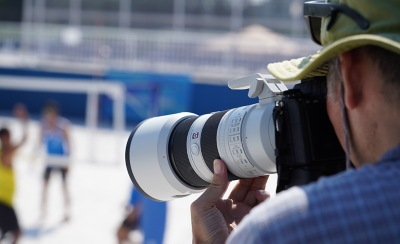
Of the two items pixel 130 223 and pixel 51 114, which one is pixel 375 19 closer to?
pixel 130 223

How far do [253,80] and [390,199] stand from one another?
0.67 meters

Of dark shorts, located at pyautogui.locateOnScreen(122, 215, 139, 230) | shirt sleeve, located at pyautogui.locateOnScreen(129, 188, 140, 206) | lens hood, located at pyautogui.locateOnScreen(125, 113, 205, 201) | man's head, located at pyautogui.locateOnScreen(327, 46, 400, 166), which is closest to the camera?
man's head, located at pyautogui.locateOnScreen(327, 46, 400, 166)

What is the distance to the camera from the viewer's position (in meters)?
0.96

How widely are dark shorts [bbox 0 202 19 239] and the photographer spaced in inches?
164

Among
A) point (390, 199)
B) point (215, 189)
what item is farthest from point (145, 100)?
point (390, 199)

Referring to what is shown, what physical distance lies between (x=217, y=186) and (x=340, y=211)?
2.11 feet

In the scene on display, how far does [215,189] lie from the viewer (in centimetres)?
119

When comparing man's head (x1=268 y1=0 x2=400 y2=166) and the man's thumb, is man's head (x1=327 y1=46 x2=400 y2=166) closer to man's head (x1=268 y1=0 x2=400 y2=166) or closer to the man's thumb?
man's head (x1=268 y1=0 x2=400 y2=166)

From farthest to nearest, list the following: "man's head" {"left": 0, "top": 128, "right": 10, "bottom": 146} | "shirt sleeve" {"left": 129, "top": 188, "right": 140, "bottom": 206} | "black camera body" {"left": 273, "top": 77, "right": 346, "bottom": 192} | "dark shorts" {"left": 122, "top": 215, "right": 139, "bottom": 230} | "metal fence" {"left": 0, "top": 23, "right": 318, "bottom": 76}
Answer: "metal fence" {"left": 0, "top": 23, "right": 318, "bottom": 76}
"man's head" {"left": 0, "top": 128, "right": 10, "bottom": 146}
"dark shorts" {"left": 122, "top": 215, "right": 139, "bottom": 230}
"shirt sleeve" {"left": 129, "top": 188, "right": 140, "bottom": 206}
"black camera body" {"left": 273, "top": 77, "right": 346, "bottom": 192}

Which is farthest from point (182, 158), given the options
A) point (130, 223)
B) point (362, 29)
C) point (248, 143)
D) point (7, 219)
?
point (7, 219)

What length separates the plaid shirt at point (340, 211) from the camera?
557 millimetres

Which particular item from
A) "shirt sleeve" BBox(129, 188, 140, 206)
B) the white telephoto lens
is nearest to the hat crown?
the white telephoto lens

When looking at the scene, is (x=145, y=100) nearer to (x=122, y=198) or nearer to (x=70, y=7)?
(x=122, y=198)

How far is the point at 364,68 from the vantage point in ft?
2.27
